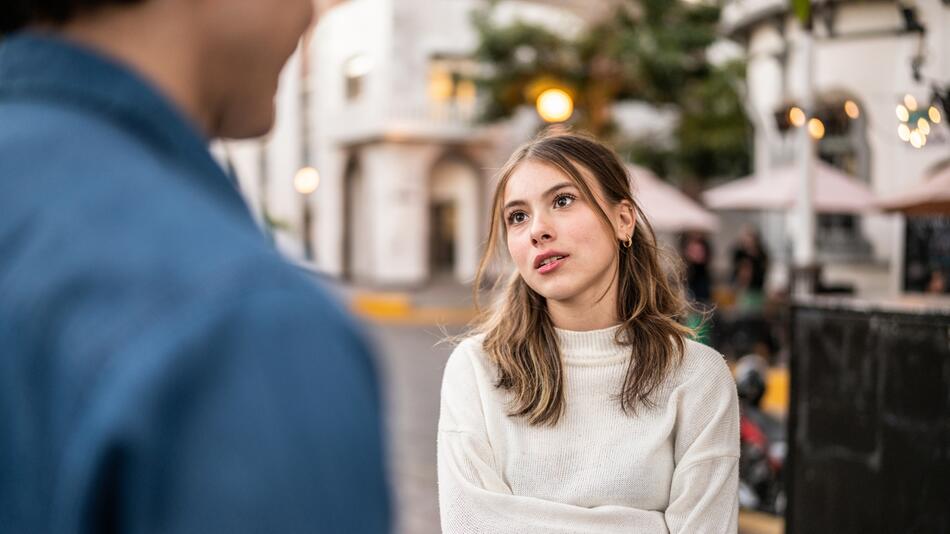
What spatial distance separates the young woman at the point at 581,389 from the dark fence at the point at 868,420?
1883 mm

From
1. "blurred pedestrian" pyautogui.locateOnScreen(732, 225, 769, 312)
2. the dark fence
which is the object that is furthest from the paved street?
"blurred pedestrian" pyautogui.locateOnScreen(732, 225, 769, 312)

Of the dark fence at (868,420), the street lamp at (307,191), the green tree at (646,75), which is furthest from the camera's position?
the green tree at (646,75)

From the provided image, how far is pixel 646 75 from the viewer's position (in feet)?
71.4

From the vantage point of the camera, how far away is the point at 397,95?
30.6 metres

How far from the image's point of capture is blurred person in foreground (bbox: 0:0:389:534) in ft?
1.98

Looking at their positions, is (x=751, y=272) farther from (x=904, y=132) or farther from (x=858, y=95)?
(x=904, y=132)

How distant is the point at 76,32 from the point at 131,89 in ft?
0.21

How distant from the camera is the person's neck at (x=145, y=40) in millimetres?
739

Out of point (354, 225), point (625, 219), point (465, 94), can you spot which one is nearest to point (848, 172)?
point (625, 219)

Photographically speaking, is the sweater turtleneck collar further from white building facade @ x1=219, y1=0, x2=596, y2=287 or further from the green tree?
white building facade @ x1=219, y1=0, x2=596, y2=287

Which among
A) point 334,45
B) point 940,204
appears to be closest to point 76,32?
point 940,204

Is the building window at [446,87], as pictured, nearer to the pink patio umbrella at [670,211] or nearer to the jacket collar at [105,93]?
the pink patio umbrella at [670,211]

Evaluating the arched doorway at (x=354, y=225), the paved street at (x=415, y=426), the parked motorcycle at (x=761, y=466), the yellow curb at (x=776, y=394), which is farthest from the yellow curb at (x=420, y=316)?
the parked motorcycle at (x=761, y=466)

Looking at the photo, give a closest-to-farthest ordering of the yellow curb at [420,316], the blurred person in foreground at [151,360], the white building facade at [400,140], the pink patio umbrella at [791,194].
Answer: the blurred person in foreground at [151,360] → the pink patio umbrella at [791,194] → the yellow curb at [420,316] → the white building facade at [400,140]
